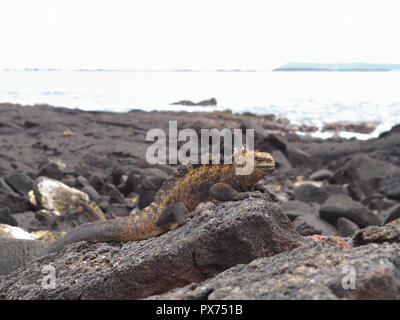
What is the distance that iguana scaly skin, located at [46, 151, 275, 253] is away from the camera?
12.8ft

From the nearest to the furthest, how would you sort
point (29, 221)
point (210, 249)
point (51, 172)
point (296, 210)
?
1. point (210, 249)
2. point (29, 221)
3. point (296, 210)
4. point (51, 172)

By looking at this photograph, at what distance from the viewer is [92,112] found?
27.3 m

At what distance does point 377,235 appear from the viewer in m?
2.74

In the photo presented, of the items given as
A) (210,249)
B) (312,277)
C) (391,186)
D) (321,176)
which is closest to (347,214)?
(391,186)

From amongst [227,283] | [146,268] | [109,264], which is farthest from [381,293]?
[109,264]

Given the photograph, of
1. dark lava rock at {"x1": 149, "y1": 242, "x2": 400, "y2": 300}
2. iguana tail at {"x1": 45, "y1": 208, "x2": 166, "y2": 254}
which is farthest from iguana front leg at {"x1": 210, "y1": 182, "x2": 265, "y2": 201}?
dark lava rock at {"x1": 149, "y1": 242, "x2": 400, "y2": 300}

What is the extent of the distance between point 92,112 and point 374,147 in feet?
52.0

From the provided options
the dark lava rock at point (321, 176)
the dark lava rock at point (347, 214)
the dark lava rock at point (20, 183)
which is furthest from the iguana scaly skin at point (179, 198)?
the dark lava rock at point (321, 176)

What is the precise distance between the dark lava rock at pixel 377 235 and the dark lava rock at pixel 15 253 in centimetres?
322

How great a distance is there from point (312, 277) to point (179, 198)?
2.23m

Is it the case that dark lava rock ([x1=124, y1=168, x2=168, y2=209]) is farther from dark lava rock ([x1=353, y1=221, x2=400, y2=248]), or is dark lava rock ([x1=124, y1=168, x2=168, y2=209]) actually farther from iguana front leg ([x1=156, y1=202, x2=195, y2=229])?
dark lava rock ([x1=353, y1=221, x2=400, y2=248])

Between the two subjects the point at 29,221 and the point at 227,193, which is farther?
the point at 29,221

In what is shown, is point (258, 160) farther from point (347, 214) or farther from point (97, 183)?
point (97, 183)
